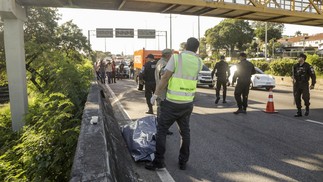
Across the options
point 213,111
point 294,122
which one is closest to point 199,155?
point 294,122

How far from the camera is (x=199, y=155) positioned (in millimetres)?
5680

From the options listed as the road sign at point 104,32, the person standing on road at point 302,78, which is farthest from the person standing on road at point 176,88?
the road sign at point 104,32

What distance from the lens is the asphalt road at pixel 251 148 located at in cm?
471

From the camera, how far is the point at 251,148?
6.04 m

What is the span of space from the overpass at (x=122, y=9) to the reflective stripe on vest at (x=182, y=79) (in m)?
5.57

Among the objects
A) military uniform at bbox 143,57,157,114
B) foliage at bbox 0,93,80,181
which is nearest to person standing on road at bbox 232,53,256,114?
military uniform at bbox 143,57,157,114

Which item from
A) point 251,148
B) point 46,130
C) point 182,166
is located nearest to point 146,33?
point 251,148

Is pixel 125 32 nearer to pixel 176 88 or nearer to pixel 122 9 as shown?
pixel 122 9

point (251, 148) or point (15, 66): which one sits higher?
point (15, 66)

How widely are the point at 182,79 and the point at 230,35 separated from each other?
90914 millimetres

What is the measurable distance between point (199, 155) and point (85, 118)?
2304 mm

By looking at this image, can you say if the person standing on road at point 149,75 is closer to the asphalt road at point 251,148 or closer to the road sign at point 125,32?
the asphalt road at point 251,148

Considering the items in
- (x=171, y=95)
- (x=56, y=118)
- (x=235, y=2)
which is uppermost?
(x=235, y=2)

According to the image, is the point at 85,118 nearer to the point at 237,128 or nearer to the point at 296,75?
the point at 237,128
